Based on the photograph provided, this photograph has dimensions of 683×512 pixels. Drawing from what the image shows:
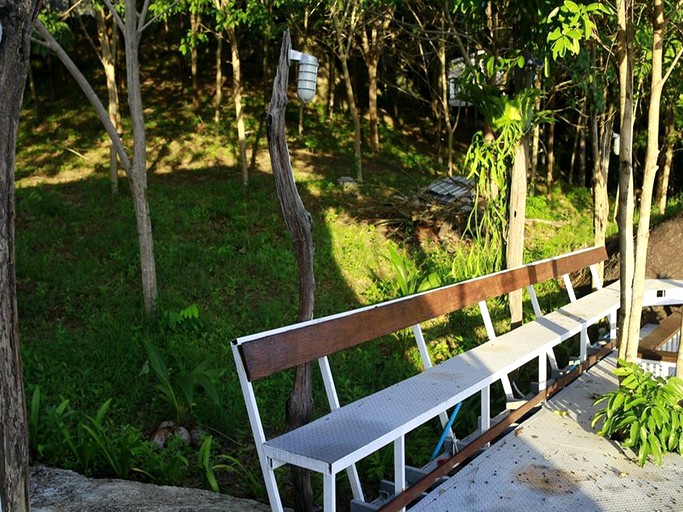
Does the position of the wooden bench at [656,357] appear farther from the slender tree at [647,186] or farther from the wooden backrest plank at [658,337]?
A: the slender tree at [647,186]

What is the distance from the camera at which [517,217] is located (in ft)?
19.3

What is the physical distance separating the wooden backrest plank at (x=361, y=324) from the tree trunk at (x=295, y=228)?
249 mm

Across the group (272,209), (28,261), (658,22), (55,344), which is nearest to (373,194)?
(272,209)

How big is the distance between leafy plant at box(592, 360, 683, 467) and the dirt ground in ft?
13.2

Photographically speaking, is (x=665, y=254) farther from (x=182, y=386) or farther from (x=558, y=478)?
(x=182, y=386)

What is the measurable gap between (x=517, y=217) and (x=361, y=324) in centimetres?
261

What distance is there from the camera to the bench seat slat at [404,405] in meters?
2.93

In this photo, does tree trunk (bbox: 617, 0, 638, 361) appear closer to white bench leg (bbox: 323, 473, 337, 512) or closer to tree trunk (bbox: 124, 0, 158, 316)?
white bench leg (bbox: 323, 473, 337, 512)

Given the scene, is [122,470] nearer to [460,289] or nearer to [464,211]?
[460,289]

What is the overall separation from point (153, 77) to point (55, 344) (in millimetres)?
12669

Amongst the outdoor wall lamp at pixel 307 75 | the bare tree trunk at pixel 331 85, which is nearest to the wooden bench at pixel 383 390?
the outdoor wall lamp at pixel 307 75

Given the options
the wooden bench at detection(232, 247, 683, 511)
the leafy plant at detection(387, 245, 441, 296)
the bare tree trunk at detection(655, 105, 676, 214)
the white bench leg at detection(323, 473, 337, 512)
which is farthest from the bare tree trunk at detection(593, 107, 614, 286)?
the white bench leg at detection(323, 473, 337, 512)

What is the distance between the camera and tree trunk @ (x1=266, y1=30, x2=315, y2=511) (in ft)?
11.6

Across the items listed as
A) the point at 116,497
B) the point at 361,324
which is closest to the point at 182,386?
the point at 116,497
